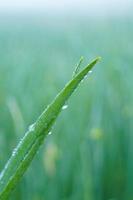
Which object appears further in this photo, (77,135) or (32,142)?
(77,135)

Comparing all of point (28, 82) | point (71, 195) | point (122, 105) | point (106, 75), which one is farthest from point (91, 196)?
point (28, 82)

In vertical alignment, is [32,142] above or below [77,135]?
above

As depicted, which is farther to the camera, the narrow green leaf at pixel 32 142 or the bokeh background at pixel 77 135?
the bokeh background at pixel 77 135

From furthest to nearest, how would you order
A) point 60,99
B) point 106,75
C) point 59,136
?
point 106,75, point 59,136, point 60,99

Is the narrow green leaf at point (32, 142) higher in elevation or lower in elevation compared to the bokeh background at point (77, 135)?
higher

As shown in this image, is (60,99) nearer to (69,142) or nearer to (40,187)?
(40,187)

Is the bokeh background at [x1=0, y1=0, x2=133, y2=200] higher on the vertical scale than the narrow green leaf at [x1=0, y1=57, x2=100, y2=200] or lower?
lower

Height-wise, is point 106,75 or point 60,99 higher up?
point 60,99

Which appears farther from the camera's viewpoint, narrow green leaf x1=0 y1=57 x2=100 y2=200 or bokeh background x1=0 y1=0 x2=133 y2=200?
bokeh background x1=0 y1=0 x2=133 y2=200
